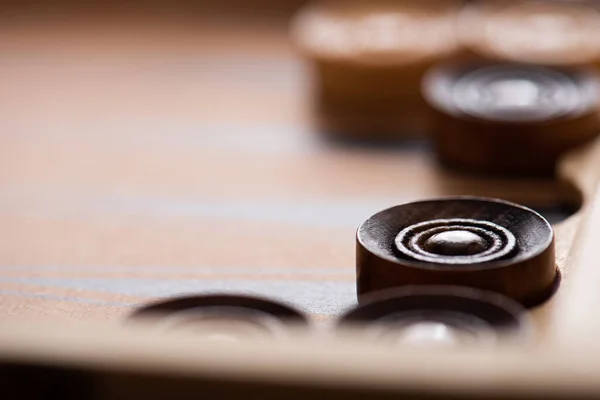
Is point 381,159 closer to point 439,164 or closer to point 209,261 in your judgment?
point 439,164

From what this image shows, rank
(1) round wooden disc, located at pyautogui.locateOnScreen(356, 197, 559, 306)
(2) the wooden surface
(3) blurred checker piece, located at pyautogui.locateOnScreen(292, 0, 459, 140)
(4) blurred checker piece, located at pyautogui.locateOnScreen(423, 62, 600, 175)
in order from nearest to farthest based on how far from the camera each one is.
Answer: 1. (1) round wooden disc, located at pyautogui.locateOnScreen(356, 197, 559, 306)
2. (2) the wooden surface
3. (4) blurred checker piece, located at pyautogui.locateOnScreen(423, 62, 600, 175)
4. (3) blurred checker piece, located at pyautogui.locateOnScreen(292, 0, 459, 140)

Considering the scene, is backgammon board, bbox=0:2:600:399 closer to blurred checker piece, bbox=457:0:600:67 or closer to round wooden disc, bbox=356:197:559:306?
round wooden disc, bbox=356:197:559:306

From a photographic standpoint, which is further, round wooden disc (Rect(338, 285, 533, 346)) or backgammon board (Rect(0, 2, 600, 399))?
round wooden disc (Rect(338, 285, 533, 346))

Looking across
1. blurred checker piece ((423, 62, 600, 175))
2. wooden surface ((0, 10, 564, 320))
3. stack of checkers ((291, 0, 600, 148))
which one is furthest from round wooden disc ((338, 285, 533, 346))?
stack of checkers ((291, 0, 600, 148))

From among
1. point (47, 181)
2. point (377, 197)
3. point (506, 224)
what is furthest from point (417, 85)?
point (506, 224)

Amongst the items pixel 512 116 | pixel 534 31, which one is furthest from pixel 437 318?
pixel 534 31

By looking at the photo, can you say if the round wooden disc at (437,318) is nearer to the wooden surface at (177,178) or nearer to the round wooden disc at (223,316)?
the round wooden disc at (223,316)

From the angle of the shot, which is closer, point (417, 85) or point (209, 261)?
point (209, 261)

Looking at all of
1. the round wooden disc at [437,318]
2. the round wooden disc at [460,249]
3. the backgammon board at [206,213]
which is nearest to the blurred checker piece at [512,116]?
the backgammon board at [206,213]

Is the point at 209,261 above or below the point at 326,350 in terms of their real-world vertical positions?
below
